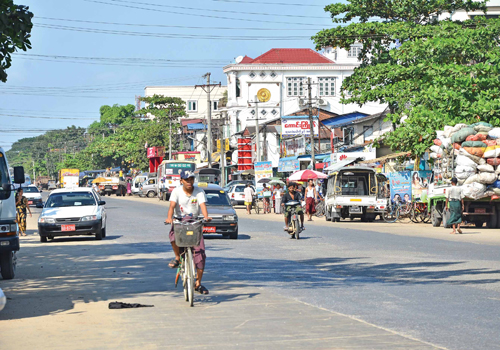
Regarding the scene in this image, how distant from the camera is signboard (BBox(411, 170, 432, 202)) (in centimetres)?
3609

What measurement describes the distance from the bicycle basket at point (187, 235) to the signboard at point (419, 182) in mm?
26395

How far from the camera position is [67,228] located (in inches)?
954

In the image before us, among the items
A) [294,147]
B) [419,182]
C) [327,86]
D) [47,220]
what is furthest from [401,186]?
[327,86]

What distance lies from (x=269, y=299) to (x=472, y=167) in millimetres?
19853

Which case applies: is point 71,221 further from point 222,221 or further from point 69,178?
point 69,178

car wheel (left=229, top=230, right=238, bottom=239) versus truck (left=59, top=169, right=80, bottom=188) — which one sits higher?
truck (left=59, top=169, right=80, bottom=188)

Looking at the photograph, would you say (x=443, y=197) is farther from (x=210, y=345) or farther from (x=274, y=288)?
(x=210, y=345)

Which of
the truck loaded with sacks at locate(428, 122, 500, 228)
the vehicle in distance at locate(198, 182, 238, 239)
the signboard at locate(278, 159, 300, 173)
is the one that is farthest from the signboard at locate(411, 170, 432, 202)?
the signboard at locate(278, 159, 300, 173)

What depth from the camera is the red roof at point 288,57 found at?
308 feet

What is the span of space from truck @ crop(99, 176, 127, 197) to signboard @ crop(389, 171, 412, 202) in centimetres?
6223

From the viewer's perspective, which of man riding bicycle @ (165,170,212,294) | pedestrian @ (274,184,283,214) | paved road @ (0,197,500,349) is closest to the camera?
paved road @ (0,197,500,349)

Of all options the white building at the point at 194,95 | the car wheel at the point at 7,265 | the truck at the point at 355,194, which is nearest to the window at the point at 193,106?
the white building at the point at 194,95

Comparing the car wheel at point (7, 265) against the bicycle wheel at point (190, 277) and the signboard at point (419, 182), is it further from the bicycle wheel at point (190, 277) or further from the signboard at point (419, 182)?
the signboard at point (419, 182)

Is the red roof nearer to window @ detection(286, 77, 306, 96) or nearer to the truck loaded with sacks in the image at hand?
window @ detection(286, 77, 306, 96)
